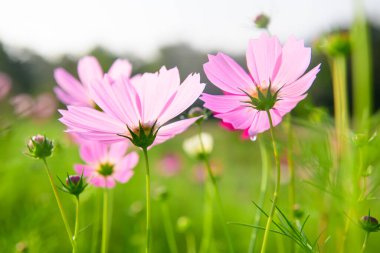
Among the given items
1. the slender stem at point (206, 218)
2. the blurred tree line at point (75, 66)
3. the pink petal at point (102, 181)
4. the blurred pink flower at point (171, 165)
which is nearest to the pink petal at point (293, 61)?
the pink petal at point (102, 181)

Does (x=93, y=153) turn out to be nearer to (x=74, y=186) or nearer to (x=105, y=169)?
(x=105, y=169)

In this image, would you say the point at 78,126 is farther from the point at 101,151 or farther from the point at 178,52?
the point at 178,52

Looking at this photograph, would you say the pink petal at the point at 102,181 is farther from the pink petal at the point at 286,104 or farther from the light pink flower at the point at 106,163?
the pink petal at the point at 286,104

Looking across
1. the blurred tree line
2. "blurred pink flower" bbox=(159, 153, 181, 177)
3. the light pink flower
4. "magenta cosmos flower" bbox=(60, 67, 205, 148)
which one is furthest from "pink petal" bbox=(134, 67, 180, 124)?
the blurred tree line

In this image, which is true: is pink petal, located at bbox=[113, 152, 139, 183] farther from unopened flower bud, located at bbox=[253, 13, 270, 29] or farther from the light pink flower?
unopened flower bud, located at bbox=[253, 13, 270, 29]

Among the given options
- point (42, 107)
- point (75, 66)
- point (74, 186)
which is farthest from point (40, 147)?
point (75, 66)

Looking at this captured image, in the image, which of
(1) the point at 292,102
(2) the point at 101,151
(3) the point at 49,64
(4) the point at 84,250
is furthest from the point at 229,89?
(3) the point at 49,64
